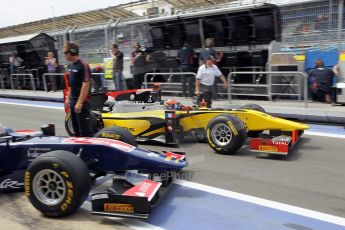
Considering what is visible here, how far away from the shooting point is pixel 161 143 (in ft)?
23.2

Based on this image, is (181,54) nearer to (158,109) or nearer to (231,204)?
(158,109)

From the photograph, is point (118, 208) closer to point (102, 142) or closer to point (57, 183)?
point (57, 183)

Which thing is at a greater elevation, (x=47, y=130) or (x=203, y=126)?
(x=47, y=130)

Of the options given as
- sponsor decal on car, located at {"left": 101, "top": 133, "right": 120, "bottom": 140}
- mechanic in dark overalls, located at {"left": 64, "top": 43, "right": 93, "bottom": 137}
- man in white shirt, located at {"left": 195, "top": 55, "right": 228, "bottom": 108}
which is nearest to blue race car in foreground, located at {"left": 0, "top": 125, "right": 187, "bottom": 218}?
sponsor decal on car, located at {"left": 101, "top": 133, "right": 120, "bottom": 140}

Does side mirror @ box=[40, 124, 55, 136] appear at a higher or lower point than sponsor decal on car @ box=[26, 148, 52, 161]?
higher

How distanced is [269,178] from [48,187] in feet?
8.97

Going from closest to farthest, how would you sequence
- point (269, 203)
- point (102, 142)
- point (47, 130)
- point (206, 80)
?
1. point (269, 203)
2. point (102, 142)
3. point (47, 130)
4. point (206, 80)

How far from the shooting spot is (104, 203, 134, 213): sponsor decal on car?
3.87m

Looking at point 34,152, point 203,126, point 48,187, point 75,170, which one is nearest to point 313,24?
point 203,126

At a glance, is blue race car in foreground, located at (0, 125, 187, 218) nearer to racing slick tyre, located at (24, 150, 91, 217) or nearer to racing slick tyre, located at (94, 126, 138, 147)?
racing slick tyre, located at (24, 150, 91, 217)

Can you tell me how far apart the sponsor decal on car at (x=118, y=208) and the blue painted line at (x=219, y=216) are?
0.85ft

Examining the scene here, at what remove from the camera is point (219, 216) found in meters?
4.05

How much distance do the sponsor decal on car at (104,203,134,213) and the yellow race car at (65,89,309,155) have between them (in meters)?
1.45

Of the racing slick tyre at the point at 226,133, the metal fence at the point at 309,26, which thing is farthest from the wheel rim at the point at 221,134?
the metal fence at the point at 309,26
